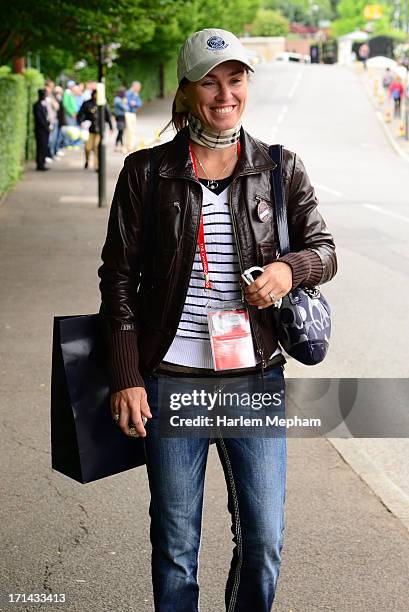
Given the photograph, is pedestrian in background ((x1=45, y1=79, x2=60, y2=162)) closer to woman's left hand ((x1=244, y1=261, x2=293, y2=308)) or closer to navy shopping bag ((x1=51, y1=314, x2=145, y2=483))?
navy shopping bag ((x1=51, y1=314, x2=145, y2=483))

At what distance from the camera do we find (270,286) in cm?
308

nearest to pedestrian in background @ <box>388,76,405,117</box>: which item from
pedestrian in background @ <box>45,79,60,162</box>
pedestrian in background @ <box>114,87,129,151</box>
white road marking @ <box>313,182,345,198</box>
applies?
pedestrian in background @ <box>114,87,129,151</box>

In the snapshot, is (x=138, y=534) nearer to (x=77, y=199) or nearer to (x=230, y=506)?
(x=230, y=506)

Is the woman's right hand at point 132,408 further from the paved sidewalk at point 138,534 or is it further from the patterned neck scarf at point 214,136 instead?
the paved sidewalk at point 138,534

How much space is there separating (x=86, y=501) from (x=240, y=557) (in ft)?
7.36

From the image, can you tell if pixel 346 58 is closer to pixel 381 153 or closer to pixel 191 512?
pixel 381 153

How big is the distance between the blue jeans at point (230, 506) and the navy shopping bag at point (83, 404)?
0.45 ft

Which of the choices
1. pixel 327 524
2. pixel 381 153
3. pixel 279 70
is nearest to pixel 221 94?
pixel 327 524

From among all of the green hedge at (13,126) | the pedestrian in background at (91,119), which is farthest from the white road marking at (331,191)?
the green hedge at (13,126)

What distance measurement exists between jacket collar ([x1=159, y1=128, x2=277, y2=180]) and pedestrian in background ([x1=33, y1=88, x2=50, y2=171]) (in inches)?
967

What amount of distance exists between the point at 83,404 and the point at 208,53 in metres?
1.02

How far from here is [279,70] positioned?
91000 mm

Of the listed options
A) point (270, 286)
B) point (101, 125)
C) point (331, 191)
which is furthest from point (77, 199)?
point (270, 286)

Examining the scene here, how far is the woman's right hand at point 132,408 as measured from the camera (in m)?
3.17
